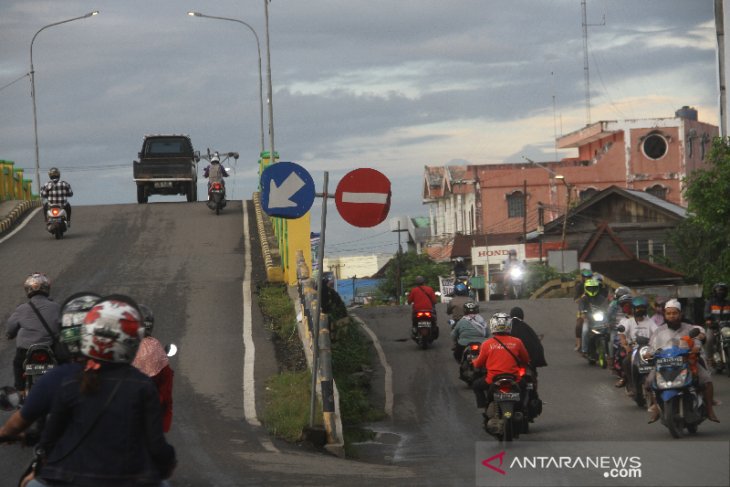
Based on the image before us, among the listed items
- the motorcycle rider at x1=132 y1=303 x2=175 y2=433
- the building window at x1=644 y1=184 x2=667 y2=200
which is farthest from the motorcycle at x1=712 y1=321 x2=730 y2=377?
the building window at x1=644 y1=184 x2=667 y2=200

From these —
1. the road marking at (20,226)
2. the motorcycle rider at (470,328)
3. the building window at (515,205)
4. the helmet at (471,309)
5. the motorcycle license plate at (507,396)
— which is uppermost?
the building window at (515,205)

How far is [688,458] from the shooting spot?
39.6ft

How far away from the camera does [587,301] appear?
79.7 ft

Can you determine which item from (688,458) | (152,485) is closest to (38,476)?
(152,485)

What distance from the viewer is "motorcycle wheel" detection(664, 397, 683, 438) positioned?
14109 mm

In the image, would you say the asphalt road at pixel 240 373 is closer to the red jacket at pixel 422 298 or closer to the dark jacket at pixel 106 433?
the red jacket at pixel 422 298

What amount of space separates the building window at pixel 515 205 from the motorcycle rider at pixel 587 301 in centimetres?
5643

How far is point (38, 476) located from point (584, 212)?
196ft

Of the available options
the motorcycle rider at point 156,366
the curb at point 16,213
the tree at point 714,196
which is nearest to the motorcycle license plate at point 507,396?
the motorcycle rider at point 156,366

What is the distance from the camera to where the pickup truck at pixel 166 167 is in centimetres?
4303

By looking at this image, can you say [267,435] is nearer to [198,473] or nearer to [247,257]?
[198,473]

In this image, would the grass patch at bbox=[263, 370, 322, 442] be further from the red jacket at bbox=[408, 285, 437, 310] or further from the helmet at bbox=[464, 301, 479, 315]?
the red jacket at bbox=[408, 285, 437, 310]

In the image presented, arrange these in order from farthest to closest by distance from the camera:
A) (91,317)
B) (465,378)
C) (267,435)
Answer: (465,378) → (267,435) → (91,317)

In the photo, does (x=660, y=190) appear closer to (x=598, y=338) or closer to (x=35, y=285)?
A: (x=598, y=338)
